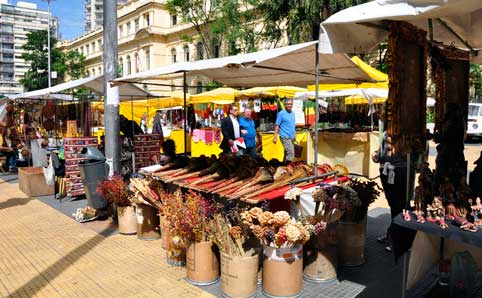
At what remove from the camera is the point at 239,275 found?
3824 millimetres

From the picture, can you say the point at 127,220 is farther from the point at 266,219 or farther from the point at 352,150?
the point at 352,150

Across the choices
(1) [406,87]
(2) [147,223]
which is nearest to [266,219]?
(1) [406,87]

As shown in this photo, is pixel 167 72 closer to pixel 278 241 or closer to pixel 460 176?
pixel 278 241

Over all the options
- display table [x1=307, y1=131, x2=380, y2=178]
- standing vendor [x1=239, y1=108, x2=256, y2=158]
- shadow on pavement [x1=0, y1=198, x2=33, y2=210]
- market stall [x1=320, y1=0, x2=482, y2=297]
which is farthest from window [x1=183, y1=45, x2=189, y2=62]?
market stall [x1=320, y1=0, x2=482, y2=297]

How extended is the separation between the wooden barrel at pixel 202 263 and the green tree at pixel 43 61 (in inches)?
2933

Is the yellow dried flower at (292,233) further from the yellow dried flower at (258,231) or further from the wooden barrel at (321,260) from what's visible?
the wooden barrel at (321,260)

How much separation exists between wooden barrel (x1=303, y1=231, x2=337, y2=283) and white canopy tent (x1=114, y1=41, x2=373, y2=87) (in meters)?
1.99

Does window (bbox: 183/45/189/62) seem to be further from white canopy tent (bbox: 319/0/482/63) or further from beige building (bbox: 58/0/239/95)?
white canopy tent (bbox: 319/0/482/63)

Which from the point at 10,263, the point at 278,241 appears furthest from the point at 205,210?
the point at 10,263

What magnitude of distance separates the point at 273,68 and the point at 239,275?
9.85 feet

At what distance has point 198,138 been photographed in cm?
1440

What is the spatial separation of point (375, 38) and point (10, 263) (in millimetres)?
5093

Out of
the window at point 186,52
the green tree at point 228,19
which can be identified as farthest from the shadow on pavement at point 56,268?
the window at point 186,52

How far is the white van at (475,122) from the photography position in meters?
20.7
